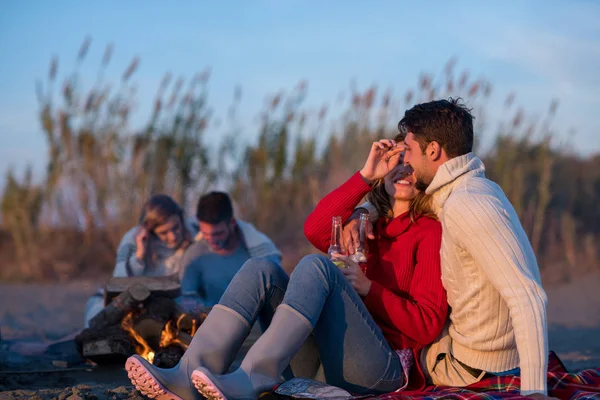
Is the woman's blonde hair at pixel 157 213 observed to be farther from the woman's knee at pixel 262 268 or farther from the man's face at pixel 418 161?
the man's face at pixel 418 161

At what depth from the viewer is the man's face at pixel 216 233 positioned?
21.1ft

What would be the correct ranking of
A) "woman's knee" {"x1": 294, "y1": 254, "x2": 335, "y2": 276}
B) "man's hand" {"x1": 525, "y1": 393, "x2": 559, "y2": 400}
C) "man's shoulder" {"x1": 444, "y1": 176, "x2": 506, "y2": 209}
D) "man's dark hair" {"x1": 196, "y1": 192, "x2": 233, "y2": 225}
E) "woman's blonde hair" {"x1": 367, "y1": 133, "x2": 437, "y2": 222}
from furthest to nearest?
1. "man's dark hair" {"x1": 196, "y1": 192, "x2": 233, "y2": 225}
2. "woman's blonde hair" {"x1": 367, "y1": 133, "x2": 437, "y2": 222}
3. "woman's knee" {"x1": 294, "y1": 254, "x2": 335, "y2": 276}
4. "man's shoulder" {"x1": 444, "y1": 176, "x2": 506, "y2": 209}
5. "man's hand" {"x1": 525, "y1": 393, "x2": 559, "y2": 400}

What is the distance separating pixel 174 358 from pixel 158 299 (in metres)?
0.58

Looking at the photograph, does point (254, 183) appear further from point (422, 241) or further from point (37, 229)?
point (422, 241)

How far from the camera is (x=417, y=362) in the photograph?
372cm

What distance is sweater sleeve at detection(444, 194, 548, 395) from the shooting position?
3.05 meters

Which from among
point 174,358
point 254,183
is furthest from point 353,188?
point 254,183

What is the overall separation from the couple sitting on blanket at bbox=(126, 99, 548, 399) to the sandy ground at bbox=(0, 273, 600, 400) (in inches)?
25.6

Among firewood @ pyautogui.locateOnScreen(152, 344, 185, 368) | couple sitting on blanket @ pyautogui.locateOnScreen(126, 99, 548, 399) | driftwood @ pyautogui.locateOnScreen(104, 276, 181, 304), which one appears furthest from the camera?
driftwood @ pyautogui.locateOnScreen(104, 276, 181, 304)

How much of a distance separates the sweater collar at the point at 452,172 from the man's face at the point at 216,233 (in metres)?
3.12

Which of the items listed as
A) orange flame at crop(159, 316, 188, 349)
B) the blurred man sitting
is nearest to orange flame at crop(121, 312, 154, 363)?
orange flame at crop(159, 316, 188, 349)

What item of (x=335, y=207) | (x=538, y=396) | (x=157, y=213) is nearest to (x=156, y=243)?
(x=157, y=213)

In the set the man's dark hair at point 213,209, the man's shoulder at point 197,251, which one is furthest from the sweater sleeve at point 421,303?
the man's shoulder at point 197,251

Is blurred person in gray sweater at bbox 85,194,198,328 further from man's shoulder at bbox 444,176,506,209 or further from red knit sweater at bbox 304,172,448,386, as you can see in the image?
man's shoulder at bbox 444,176,506,209
